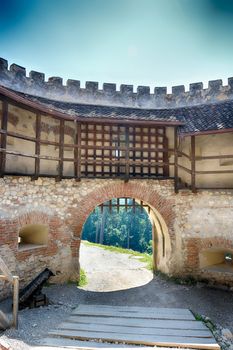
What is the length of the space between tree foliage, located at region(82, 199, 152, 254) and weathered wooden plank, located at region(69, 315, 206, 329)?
34.0 m

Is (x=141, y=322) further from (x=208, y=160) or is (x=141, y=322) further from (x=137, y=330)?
(x=208, y=160)

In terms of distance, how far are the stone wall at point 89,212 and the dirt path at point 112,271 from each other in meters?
1.21

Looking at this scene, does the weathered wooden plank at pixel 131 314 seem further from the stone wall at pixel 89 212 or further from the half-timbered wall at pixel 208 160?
the half-timbered wall at pixel 208 160

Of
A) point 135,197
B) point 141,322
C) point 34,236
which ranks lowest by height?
point 141,322

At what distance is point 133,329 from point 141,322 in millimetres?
515

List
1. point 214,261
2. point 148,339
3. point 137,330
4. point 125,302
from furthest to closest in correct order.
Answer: point 214,261 < point 125,302 < point 137,330 < point 148,339

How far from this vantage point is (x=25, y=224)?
8.38 m

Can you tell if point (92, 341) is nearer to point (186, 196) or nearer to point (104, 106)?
point (186, 196)

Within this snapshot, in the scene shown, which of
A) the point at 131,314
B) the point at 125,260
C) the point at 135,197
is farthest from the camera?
the point at 125,260

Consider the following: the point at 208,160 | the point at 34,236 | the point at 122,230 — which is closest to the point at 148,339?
the point at 34,236

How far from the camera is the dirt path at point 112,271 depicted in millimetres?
10219

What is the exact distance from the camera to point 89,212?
31.9 feet

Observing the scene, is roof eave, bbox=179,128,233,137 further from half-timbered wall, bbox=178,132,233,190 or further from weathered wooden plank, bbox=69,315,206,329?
weathered wooden plank, bbox=69,315,206,329

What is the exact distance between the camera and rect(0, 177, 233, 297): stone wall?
8336 millimetres
